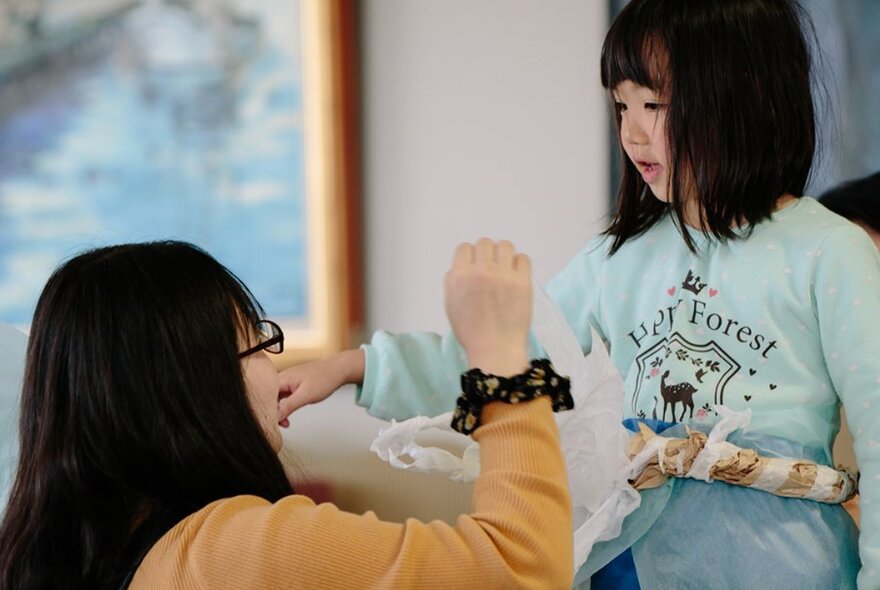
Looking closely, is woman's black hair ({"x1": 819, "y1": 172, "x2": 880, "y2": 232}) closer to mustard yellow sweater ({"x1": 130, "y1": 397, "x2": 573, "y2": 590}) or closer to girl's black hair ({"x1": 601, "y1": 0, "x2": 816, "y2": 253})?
girl's black hair ({"x1": 601, "y1": 0, "x2": 816, "y2": 253})

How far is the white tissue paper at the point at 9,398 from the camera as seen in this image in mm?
1105

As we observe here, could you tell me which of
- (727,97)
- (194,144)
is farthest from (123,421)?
(194,144)

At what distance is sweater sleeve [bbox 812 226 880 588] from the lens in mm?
854

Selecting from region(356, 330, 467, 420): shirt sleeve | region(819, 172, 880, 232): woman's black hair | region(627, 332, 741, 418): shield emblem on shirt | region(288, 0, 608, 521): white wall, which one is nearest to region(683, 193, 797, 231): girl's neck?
region(627, 332, 741, 418): shield emblem on shirt

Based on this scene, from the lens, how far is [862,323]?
34.5 inches

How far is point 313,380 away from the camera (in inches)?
41.4

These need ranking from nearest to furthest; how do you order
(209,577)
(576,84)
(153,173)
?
(209,577) < (576,84) < (153,173)

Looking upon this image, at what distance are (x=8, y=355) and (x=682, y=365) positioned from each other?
0.72m

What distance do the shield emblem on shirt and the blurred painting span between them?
93 cm

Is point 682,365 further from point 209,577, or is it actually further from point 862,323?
point 209,577

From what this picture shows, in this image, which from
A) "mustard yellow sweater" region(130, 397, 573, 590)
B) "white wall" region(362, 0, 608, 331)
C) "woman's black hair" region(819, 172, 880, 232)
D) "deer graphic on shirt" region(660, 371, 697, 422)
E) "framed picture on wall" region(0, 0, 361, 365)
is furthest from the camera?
"framed picture on wall" region(0, 0, 361, 365)

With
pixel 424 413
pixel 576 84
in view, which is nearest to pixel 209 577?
pixel 424 413

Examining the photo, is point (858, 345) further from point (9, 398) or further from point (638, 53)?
point (9, 398)

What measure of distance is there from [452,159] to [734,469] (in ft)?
3.17
